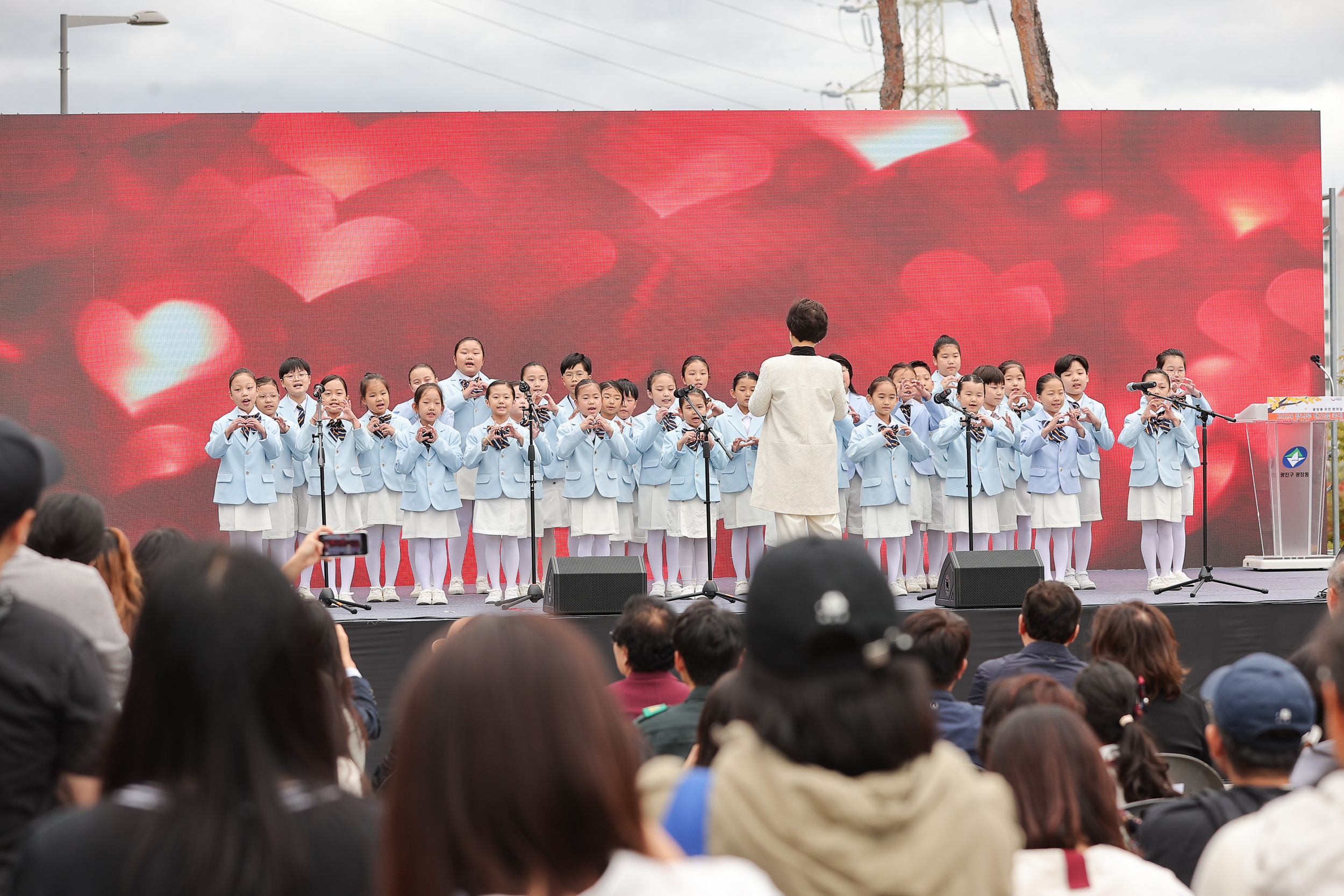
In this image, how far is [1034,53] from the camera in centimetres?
1152

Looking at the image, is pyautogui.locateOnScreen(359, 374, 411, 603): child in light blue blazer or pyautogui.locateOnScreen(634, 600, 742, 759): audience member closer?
pyautogui.locateOnScreen(634, 600, 742, 759): audience member

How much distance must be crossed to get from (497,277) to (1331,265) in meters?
6.76

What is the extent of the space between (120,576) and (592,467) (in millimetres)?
4663

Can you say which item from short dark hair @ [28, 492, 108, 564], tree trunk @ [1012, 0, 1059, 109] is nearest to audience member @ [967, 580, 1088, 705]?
short dark hair @ [28, 492, 108, 564]

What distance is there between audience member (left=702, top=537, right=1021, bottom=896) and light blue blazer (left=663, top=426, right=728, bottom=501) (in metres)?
6.36

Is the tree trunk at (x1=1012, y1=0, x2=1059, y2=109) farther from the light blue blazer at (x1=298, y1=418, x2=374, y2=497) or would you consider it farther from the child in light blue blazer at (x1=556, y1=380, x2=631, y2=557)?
the light blue blazer at (x1=298, y1=418, x2=374, y2=497)

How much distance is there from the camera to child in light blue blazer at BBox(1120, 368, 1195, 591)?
773 centimetres

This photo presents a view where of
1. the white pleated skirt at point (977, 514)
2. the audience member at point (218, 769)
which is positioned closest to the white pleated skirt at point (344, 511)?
the white pleated skirt at point (977, 514)

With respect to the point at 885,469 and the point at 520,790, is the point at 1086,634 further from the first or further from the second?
the point at 520,790

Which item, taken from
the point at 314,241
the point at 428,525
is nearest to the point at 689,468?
the point at 428,525

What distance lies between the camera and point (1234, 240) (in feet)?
30.8

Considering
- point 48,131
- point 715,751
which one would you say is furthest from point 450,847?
point 48,131

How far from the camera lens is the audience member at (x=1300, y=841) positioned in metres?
1.45

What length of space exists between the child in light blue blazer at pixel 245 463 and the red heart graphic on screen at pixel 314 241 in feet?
5.16
